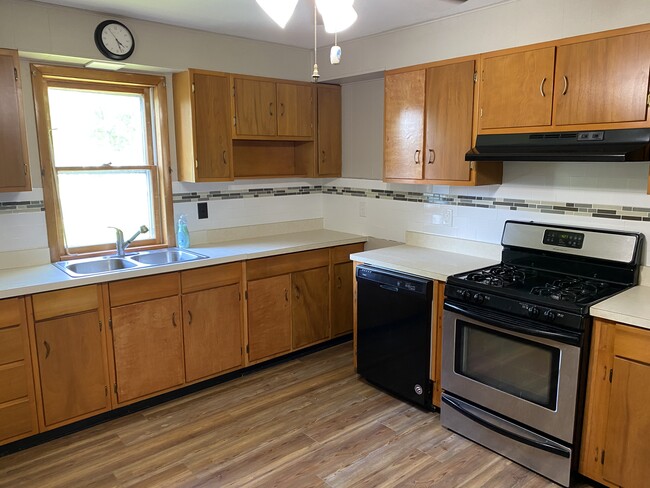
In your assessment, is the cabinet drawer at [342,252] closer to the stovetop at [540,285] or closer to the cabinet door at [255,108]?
the cabinet door at [255,108]

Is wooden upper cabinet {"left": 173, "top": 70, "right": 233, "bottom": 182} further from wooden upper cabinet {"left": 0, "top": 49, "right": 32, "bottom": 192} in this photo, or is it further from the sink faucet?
wooden upper cabinet {"left": 0, "top": 49, "right": 32, "bottom": 192}

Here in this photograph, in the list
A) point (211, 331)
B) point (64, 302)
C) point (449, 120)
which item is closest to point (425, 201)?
point (449, 120)

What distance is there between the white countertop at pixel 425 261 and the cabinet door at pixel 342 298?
0.59 metres

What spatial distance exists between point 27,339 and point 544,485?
2707 mm

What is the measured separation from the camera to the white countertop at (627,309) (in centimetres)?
206

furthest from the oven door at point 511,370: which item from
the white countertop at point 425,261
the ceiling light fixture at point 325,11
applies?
the ceiling light fixture at point 325,11

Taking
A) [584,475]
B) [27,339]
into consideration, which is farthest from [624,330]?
[27,339]

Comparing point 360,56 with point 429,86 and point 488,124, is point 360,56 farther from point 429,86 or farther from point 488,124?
point 488,124

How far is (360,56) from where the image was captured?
3.72 meters

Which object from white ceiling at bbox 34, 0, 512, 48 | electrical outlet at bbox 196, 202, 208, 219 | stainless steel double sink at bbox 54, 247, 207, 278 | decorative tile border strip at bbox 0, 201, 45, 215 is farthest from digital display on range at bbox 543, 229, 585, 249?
decorative tile border strip at bbox 0, 201, 45, 215

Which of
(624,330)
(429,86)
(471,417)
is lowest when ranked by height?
(471,417)

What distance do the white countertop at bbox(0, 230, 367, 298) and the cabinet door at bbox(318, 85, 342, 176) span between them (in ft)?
1.90

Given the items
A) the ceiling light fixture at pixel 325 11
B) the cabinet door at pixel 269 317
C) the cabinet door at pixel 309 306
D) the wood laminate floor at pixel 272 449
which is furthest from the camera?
the cabinet door at pixel 309 306

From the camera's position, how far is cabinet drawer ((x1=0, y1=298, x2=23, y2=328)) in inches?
98.3
